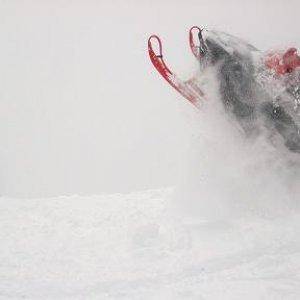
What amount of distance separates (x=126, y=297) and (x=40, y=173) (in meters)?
28.0

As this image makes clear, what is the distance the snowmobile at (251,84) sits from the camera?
849 centimetres

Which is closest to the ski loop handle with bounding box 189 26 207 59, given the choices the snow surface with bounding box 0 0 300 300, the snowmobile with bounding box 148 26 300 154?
the snowmobile with bounding box 148 26 300 154

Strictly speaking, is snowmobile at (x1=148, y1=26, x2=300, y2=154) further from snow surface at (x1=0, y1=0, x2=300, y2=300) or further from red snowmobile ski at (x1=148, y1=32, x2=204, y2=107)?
snow surface at (x1=0, y1=0, x2=300, y2=300)

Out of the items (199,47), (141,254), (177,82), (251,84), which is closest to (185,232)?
(141,254)

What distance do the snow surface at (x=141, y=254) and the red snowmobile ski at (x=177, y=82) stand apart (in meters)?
1.95

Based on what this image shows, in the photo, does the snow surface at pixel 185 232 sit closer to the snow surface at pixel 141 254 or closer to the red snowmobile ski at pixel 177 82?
the snow surface at pixel 141 254

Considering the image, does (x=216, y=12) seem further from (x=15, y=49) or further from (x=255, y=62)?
(x=255, y=62)

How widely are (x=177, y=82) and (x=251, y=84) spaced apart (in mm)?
1242

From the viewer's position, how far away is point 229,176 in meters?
9.03

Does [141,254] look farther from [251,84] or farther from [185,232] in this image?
[251,84]

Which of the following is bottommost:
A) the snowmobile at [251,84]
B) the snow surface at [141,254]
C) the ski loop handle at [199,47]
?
the snow surface at [141,254]

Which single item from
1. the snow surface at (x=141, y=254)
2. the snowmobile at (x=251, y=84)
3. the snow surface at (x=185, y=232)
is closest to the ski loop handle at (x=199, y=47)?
the snowmobile at (x=251, y=84)

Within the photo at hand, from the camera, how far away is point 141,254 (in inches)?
276

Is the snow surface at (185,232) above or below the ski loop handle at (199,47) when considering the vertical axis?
below
